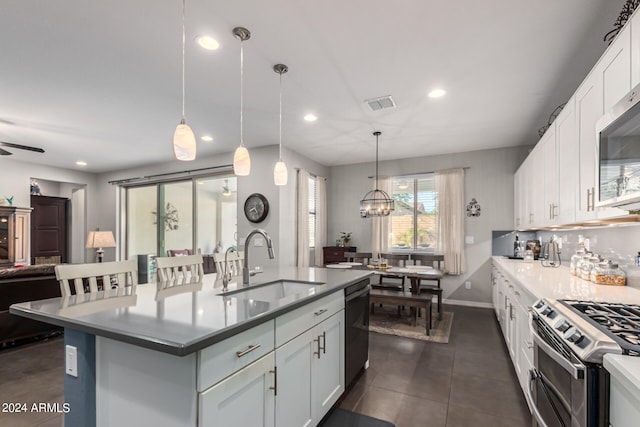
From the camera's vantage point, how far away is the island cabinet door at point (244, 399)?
3.78ft

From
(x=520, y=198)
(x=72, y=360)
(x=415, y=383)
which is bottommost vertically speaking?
(x=415, y=383)

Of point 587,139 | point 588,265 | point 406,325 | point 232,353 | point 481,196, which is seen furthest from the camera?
point 481,196

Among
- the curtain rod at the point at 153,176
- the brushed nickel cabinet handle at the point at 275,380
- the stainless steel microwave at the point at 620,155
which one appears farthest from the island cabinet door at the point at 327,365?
the curtain rod at the point at 153,176

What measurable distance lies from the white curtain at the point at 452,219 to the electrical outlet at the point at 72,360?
5.23 m

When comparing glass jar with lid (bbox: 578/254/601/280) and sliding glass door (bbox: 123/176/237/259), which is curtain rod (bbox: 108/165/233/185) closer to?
sliding glass door (bbox: 123/176/237/259)

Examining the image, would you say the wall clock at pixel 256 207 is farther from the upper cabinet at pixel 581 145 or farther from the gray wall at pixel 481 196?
the upper cabinet at pixel 581 145

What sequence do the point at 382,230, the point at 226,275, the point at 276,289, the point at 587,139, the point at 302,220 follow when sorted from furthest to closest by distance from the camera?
the point at 382,230
the point at 302,220
the point at 276,289
the point at 226,275
the point at 587,139

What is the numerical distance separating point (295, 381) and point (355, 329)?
95cm

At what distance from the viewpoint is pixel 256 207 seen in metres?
5.18

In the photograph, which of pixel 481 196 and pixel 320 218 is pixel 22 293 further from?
pixel 481 196

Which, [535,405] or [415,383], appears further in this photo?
[415,383]

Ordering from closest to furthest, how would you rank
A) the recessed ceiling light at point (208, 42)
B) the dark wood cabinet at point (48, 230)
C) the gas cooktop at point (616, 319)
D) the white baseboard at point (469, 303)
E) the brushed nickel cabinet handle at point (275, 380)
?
the gas cooktop at point (616, 319) < the brushed nickel cabinet handle at point (275, 380) < the recessed ceiling light at point (208, 42) < the white baseboard at point (469, 303) < the dark wood cabinet at point (48, 230)

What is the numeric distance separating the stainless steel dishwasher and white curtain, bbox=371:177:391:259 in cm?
322

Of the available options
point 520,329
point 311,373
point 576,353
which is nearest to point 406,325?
point 520,329
